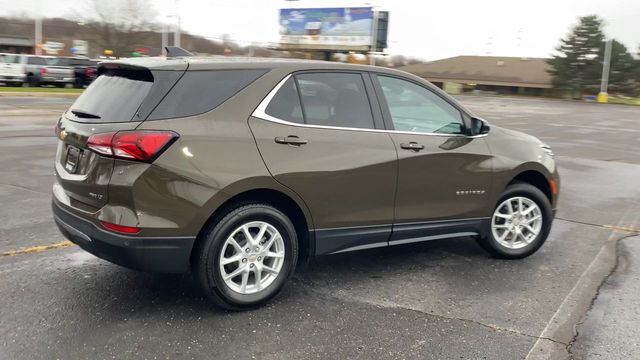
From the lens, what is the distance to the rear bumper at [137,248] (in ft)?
11.4

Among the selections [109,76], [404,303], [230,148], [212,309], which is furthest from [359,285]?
[109,76]

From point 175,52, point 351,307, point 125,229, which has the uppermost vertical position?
point 175,52

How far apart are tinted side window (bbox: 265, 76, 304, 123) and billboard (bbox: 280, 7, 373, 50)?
61.4 metres

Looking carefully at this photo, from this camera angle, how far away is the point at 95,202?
357 centimetres

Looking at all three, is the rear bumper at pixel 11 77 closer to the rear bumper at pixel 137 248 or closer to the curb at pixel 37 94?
the curb at pixel 37 94

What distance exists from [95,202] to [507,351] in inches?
105

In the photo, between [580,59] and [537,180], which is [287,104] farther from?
[580,59]

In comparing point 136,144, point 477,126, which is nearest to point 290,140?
point 136,144

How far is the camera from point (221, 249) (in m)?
3.71

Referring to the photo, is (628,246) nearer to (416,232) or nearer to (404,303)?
(416,232)

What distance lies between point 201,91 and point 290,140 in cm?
67

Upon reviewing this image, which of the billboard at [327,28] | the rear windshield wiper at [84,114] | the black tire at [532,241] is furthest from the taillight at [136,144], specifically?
the billboard at [327,28]

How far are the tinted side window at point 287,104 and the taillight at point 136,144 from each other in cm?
76

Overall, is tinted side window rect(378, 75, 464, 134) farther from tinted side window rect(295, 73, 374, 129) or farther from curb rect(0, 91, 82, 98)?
curb rect(0, 91, 82, 98)
